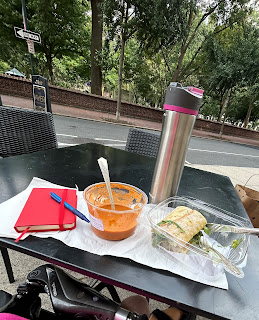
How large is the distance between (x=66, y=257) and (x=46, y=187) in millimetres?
456

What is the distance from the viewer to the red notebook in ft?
2.27

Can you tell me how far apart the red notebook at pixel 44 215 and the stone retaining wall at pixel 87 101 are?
12.7 m

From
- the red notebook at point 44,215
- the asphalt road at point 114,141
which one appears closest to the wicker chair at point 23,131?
the red notebook at point 44,215

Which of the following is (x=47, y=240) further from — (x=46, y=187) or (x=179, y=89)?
(x=179, y=89)

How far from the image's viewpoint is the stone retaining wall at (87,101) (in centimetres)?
1147

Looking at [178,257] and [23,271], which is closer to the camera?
[178,257]

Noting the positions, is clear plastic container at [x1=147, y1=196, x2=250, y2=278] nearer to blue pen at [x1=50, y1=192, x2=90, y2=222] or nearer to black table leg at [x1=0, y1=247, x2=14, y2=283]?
blue pen at [x1=50, y1=192, x2=90, y2=222]

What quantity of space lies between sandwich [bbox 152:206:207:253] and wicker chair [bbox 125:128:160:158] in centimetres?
151

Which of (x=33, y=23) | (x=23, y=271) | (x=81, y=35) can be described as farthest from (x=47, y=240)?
(x=81, y=35)

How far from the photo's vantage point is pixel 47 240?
673mm

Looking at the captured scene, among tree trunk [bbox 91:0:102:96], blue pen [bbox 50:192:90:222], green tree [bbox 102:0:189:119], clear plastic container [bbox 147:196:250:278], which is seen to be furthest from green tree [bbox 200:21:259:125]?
blue pen [bbox 50:192:90:222]

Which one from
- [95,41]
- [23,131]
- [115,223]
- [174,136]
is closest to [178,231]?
[115,223]

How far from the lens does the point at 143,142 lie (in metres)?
2.25

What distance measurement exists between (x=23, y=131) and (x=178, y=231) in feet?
5.84
